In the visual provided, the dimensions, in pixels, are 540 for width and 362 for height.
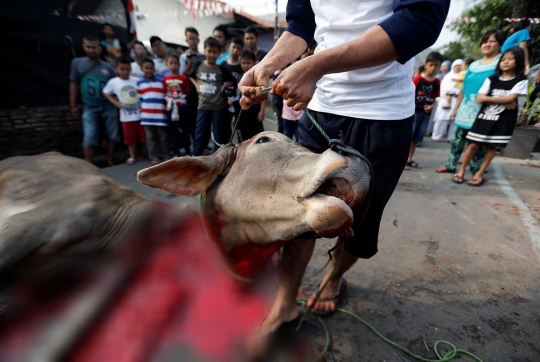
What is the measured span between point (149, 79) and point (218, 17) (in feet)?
40.4

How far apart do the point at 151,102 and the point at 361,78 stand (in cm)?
456

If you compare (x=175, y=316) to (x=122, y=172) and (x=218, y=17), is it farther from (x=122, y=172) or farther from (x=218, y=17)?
(x=218, y=17)

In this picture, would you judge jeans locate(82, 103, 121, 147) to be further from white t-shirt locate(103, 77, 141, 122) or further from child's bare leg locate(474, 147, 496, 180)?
child's bare leg locate(474, 147, 496, 180)


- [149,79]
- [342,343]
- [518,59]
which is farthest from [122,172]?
[518,59]

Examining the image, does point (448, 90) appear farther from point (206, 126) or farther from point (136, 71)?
point (136, 71)

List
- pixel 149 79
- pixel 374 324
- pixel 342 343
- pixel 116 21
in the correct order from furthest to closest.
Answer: pixel 116 21 → pixel 149 79 → pixel 374 324 → pixel 342 343

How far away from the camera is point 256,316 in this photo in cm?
165

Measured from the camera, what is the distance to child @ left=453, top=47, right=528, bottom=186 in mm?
4266

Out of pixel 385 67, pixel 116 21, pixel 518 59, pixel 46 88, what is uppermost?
pixel 116 21

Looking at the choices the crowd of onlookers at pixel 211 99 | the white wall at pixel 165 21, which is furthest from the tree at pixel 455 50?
the crowd of onlookers at pixel 211 99

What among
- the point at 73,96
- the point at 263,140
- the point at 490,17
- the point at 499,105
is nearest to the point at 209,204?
the point at 263,140

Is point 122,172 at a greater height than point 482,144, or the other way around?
point 482,144


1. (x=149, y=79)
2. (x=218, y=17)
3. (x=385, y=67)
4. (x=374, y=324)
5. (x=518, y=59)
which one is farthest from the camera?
(x=218, y=17)

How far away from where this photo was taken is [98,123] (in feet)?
17.2
